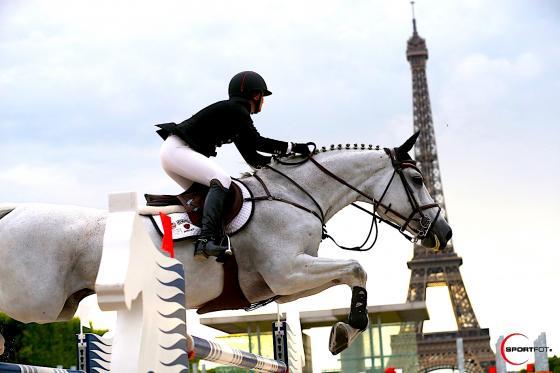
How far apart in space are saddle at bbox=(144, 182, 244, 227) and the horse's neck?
2.13 ft

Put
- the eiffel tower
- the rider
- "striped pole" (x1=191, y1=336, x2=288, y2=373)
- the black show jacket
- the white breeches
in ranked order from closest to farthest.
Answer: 1. "striped pole" (x1=191, y1=336, x2=288, y2=373)
2. the rider
3. the white breeches
4. the black show jacket
5. the eiffel tower

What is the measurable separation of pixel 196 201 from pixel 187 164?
30cm

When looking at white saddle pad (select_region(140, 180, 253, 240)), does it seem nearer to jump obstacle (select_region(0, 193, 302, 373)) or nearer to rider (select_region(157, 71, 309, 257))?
rider (select_region(157, 71, 309, 257))

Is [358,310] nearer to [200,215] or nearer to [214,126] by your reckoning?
[200,215]

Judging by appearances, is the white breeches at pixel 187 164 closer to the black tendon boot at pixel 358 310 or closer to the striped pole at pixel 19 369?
the black tendon boot at pixel 358 310

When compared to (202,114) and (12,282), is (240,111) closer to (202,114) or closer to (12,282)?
(202,114)

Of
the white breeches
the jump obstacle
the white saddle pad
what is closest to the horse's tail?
the white saddle pad

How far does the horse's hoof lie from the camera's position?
249 inches

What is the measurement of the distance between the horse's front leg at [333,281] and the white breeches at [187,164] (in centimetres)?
73

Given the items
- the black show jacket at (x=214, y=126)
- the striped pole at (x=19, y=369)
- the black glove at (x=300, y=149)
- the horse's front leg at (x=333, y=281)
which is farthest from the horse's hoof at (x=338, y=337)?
the striped pole at (x=19, y=369)

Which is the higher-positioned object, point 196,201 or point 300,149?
point 300,149

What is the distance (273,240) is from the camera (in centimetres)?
654

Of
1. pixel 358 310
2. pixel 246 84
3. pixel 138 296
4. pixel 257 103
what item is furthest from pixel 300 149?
pixel 138 296

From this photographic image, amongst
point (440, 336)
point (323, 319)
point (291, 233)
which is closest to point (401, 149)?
point (291, 233)
